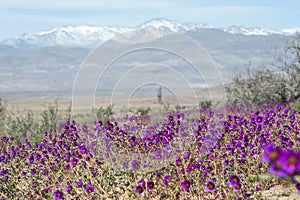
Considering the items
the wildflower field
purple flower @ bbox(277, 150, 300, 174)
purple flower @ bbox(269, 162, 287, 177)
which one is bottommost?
the wildflower field

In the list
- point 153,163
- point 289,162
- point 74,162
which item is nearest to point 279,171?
point 289,162

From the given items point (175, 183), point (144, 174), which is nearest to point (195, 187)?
point (175, 183)

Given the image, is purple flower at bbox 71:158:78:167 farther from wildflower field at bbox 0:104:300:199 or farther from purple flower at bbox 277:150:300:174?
purple flower at bbox 277:150:300:174

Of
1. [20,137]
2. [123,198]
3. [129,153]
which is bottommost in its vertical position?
[20,137]

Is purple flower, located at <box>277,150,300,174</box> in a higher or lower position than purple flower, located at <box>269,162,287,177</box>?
higher

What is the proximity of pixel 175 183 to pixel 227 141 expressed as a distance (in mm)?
1166

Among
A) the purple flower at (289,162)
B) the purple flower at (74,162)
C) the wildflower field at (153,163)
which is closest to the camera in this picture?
the purple flower at (289,162)

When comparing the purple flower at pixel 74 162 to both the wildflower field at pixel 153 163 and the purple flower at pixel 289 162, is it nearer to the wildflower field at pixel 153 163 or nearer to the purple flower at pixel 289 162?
the wildflower field at pixel 153 163

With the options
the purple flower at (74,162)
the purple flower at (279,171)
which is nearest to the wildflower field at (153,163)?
the purple flower at (74,162)

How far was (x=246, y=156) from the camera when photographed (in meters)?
5.19

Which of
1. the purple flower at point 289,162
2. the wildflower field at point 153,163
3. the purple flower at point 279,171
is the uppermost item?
the purple flower at point 289,162

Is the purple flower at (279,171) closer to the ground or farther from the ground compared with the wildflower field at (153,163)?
farther from the ground

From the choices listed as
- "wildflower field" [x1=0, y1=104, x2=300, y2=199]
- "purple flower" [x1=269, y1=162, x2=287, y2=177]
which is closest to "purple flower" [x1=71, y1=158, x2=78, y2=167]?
"wildflower field" [x1=0, y1=104, x2=300, y2=199]

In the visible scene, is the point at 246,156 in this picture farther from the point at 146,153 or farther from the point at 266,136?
the point at 146,153
